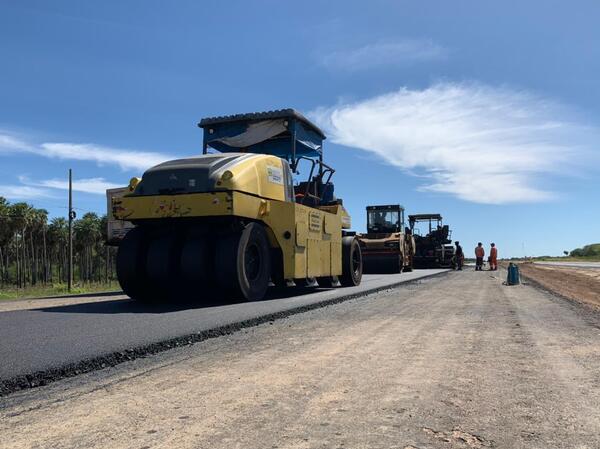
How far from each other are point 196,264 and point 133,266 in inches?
42.9

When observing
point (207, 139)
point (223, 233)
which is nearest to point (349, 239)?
point (207, 139)

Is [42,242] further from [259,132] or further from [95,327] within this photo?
[95,327]

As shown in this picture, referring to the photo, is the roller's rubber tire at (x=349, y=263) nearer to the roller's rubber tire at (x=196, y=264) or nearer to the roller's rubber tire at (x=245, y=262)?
the roller's rubber tire at (x=245, y=262)

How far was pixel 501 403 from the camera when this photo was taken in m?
3.14

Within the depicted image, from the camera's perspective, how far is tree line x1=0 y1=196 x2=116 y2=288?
41.7 m

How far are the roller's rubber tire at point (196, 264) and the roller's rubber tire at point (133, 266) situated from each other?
693 millimetres

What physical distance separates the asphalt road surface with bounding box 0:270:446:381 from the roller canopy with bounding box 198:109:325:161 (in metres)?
3.74

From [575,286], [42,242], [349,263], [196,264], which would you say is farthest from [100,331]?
[42,242]

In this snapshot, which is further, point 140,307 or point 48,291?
point 48,291

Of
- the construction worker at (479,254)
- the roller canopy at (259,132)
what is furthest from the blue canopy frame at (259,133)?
the construction worker at (479,254)

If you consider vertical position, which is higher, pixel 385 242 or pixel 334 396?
pixel 385 242

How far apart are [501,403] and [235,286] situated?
5.16 m

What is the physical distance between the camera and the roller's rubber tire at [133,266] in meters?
8.18

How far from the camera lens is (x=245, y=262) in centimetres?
822
